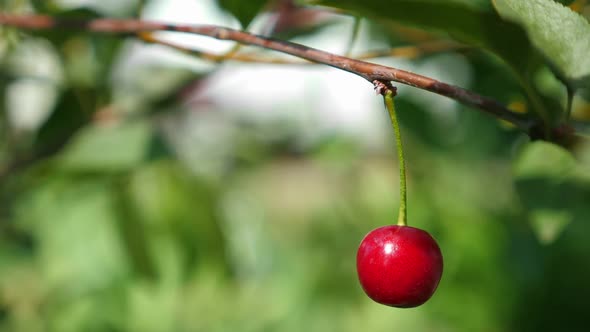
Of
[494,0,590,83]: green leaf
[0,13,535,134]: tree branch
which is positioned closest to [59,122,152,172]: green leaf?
[0,13,535,134]: tree branch

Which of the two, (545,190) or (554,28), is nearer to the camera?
(554,28)

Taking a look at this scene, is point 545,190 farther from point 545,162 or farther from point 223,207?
point 223,207

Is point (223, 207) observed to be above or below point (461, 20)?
below

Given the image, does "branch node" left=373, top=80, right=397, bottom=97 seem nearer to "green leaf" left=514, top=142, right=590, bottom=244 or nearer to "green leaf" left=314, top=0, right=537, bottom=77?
"green leaf" left=314, top=0, right=537, bottom=77

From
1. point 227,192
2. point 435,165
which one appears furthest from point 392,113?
point 227,192

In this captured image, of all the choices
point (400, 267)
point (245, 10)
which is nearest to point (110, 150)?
point (245, 10)

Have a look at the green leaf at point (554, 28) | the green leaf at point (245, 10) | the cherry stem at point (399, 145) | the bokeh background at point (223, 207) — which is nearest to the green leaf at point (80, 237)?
the bokeh background at point (223, 207)

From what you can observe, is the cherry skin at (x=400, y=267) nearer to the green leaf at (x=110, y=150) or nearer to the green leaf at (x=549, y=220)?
the green leaf at (x=549, y=220)
